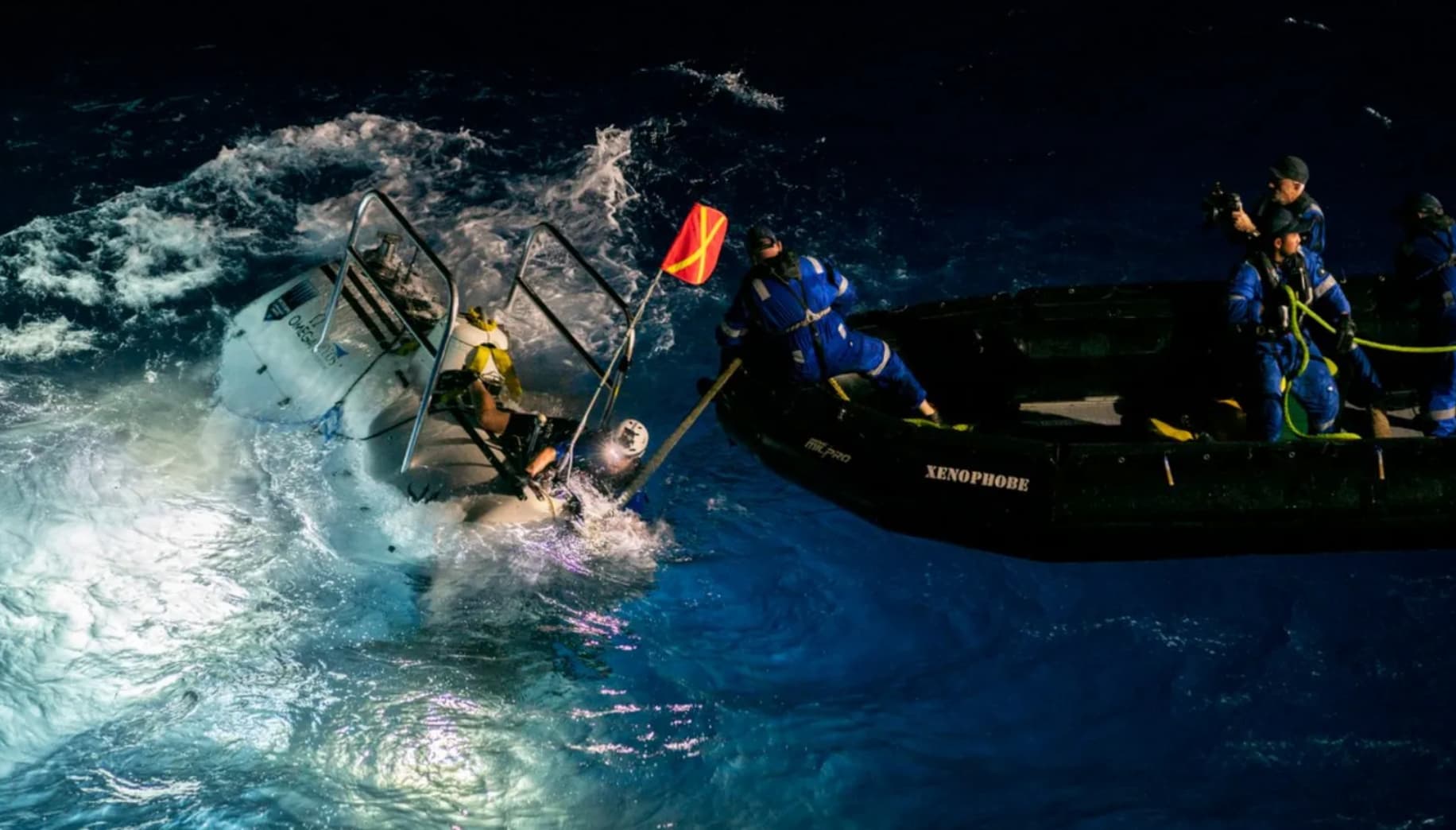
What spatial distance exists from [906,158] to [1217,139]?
3.22 metres

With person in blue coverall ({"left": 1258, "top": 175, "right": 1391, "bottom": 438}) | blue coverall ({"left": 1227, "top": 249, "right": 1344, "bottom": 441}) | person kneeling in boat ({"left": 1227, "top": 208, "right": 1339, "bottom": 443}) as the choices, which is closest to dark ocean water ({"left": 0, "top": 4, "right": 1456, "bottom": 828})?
person in blue coverall ({"left": 1258, "top": 175, "right": 1391, "bottom": 438})

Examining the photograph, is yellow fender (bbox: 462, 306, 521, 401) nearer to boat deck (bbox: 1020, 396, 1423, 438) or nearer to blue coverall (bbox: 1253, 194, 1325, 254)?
boat deck (bbox: 1020, 396, 1423, 438)

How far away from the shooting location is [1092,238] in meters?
10.9

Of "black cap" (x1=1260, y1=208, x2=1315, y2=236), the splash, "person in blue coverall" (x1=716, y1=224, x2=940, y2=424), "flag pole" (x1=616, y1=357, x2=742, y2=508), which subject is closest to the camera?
"black cap" (x1=1260, y1=208, x2=1315, y2=236)

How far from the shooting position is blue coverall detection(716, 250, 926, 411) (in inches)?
280

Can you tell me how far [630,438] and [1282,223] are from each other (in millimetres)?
4034

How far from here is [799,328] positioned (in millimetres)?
7203

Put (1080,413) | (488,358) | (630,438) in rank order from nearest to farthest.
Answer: (630,438) < (488,358) < (1080,413)

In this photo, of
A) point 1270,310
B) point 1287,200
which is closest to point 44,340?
point 1270,310

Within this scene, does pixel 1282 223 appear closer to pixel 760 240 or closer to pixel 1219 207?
pixel 1219 207

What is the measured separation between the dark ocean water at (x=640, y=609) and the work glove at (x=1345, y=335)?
1.85 m

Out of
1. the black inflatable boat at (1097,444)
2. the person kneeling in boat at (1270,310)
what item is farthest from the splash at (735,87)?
the person kneeling in boat at (1270,310)

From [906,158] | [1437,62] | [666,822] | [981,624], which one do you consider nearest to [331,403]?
[666,822]

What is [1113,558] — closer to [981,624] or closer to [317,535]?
[981,624]
